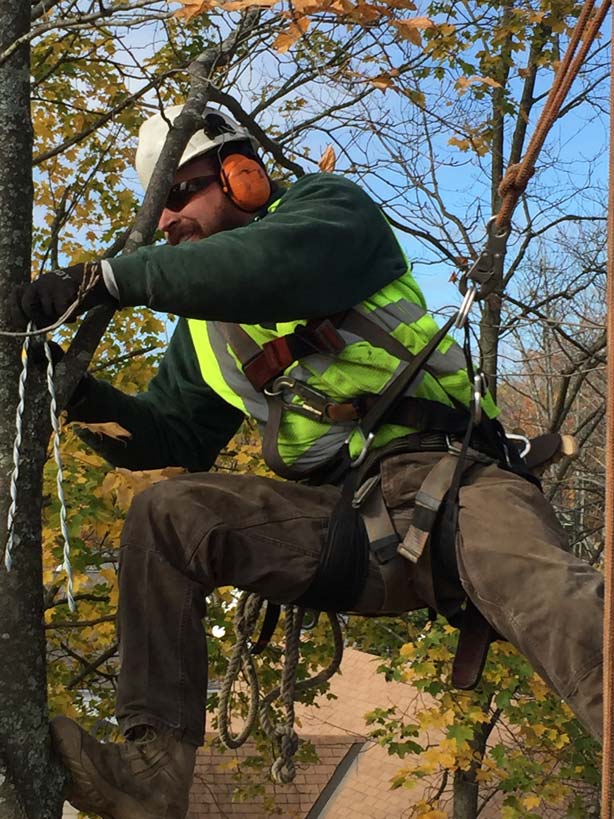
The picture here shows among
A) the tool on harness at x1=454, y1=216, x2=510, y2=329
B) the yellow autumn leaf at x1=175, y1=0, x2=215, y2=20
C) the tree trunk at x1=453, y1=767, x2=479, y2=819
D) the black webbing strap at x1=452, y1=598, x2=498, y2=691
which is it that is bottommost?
the tree trunk at x1=453, y1=767, x2=479, y2=819

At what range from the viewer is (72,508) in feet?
16.5

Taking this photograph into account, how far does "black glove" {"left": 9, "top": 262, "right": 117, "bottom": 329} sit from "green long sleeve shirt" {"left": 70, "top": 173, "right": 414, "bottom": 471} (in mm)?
62

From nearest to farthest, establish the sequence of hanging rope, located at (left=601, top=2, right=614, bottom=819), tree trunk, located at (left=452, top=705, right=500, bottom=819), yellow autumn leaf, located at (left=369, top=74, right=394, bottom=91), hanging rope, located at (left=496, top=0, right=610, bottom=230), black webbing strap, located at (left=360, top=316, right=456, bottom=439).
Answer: hanging rope, located at (left=601, top=2, right=614, bottom=819), hanging rope, located at (left=496, top=0, right=610, bottom=230), black webbing strap, located at (left=360, top=316, right=456, bottom=439), yellow autumn leaf, located at (left=369, top=74, right=394, bottom=91), tree trunk, located at (left=452, top=705, right=500, bottom=819)

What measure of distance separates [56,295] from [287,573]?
0.97 meters

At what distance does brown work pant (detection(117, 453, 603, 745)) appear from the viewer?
2.29 metres

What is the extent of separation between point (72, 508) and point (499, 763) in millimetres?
4022

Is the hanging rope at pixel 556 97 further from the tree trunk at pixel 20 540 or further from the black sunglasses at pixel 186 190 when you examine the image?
the tree trunk at pixel 20 540

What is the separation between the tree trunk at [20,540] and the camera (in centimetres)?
222

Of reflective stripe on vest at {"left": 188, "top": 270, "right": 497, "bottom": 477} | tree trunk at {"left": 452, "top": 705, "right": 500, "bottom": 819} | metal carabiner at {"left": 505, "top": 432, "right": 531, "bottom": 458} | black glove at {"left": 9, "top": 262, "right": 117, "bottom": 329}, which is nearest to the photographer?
black glove at {"left": 9, "top": 262, "right": 117, "bottom": 329}

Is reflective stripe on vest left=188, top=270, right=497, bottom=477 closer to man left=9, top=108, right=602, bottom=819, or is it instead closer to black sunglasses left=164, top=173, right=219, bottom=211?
man left=9, top=108, right=602, bottom=819

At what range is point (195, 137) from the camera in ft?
10.4

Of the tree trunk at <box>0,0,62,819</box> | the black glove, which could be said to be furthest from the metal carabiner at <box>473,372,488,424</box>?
the tree trunk at <box>0,0,62,819</box>

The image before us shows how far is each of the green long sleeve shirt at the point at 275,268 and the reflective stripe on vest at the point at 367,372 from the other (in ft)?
0.31

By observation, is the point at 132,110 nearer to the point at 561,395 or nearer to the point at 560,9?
the point at 560,9
